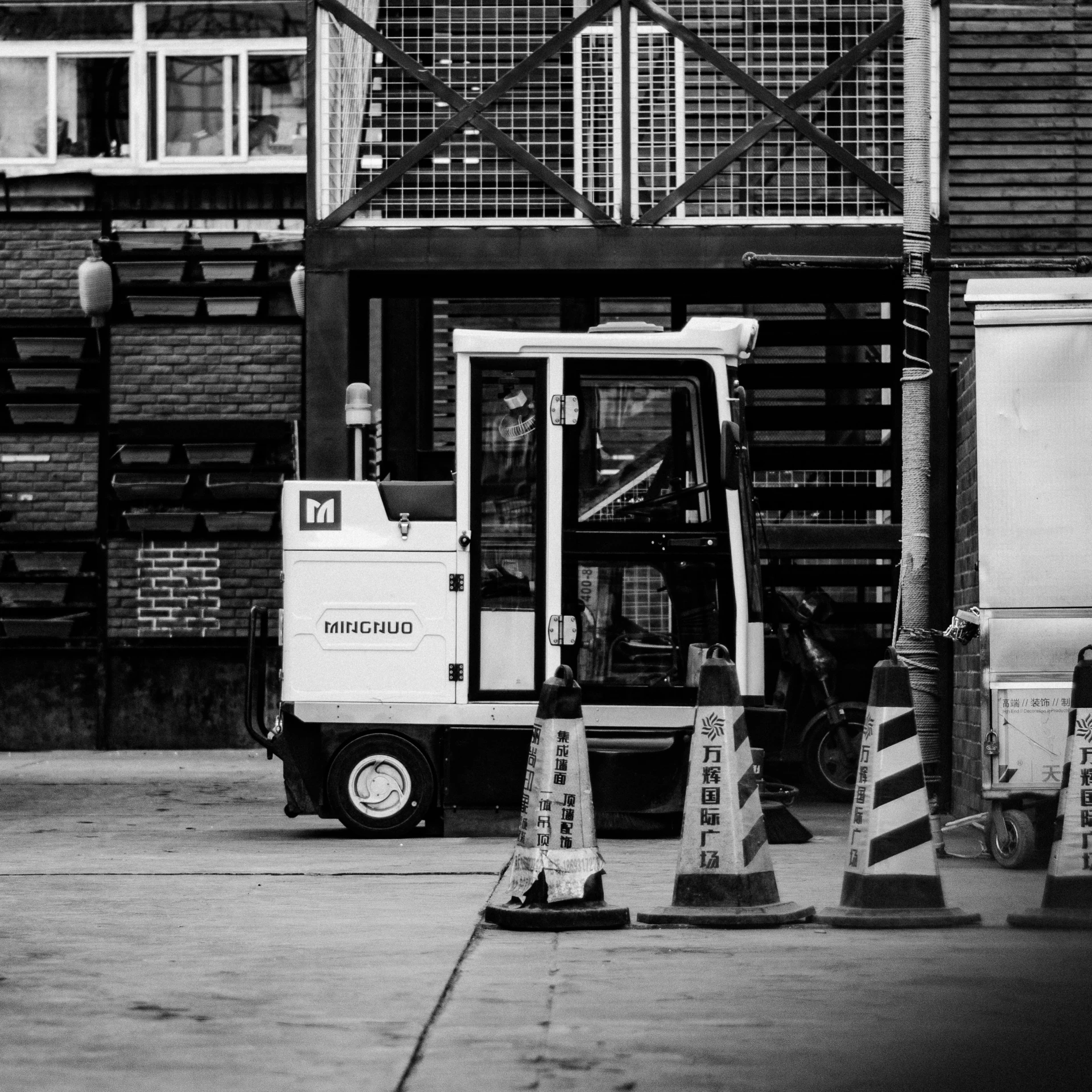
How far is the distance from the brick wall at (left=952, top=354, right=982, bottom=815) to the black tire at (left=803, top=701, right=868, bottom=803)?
1119 mm

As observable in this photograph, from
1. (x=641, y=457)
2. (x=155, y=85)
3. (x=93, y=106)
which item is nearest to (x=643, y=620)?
(x=641, y=457)

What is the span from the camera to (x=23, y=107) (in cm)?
1764

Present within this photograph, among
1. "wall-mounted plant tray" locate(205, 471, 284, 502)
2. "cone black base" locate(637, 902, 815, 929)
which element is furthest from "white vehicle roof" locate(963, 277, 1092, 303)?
"wall-mounted plant tray" locate(205, 471, 284, 502)

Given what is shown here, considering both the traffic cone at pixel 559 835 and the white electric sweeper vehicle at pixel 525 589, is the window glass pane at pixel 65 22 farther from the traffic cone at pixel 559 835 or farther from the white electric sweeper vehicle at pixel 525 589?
the traffic cone at pixel 559 835

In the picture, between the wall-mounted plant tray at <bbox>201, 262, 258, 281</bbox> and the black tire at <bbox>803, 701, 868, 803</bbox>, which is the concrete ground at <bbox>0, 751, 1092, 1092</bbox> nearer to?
the black tire at <bbox>803, 701, 868, 803</bbox>

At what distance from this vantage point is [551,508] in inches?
402

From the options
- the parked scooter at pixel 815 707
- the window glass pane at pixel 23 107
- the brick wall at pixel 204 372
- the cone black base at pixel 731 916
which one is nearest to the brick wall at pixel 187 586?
the brick wall at pixel 204 372

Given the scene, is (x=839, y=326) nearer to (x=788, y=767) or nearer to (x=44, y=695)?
(x=788, y=767)

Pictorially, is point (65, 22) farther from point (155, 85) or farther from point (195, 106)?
point (195, 106)

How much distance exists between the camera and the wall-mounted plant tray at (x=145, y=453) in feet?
56.1

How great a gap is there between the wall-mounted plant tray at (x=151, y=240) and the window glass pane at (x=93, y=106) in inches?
33.5

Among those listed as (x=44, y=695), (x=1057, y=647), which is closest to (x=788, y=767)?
(x=1057, y=647)

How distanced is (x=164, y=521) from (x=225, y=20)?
4672mm

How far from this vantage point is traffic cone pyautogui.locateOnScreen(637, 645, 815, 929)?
22.1 feet
